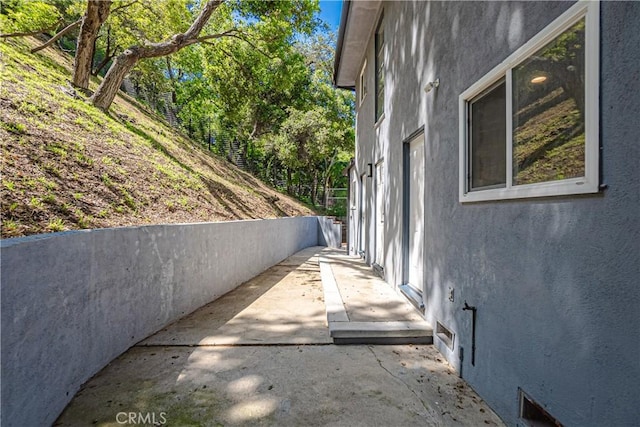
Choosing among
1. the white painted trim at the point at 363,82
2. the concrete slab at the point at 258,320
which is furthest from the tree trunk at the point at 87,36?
the concrete slab at the point at 258,320

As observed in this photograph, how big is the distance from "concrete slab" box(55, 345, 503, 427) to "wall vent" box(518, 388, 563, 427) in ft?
Result: 0.87

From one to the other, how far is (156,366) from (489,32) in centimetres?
398

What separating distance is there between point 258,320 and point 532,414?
303cm

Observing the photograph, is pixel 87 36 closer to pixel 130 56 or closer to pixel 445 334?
pixel 130 56

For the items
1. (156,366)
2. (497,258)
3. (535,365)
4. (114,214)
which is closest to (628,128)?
(497,258)

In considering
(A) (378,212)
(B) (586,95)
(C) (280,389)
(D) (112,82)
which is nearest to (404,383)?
(C) (280,389)

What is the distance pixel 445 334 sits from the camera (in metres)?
3.16

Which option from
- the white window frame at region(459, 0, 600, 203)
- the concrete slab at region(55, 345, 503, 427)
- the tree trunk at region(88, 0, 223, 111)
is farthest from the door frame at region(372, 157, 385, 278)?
the tree trunk at region(88, 0, 223, 111)

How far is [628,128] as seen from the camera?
1.36 meters

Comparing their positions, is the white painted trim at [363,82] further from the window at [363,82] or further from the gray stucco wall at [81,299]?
the gray stucco wall at [81,299]

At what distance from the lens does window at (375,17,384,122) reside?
21.1 ft

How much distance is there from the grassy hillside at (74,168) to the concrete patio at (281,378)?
5.65 feet

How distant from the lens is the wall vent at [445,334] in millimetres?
2949

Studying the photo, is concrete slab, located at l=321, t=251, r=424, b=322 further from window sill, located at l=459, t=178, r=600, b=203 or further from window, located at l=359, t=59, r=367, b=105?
window, located at l=359, t=59, r=367, b=105
